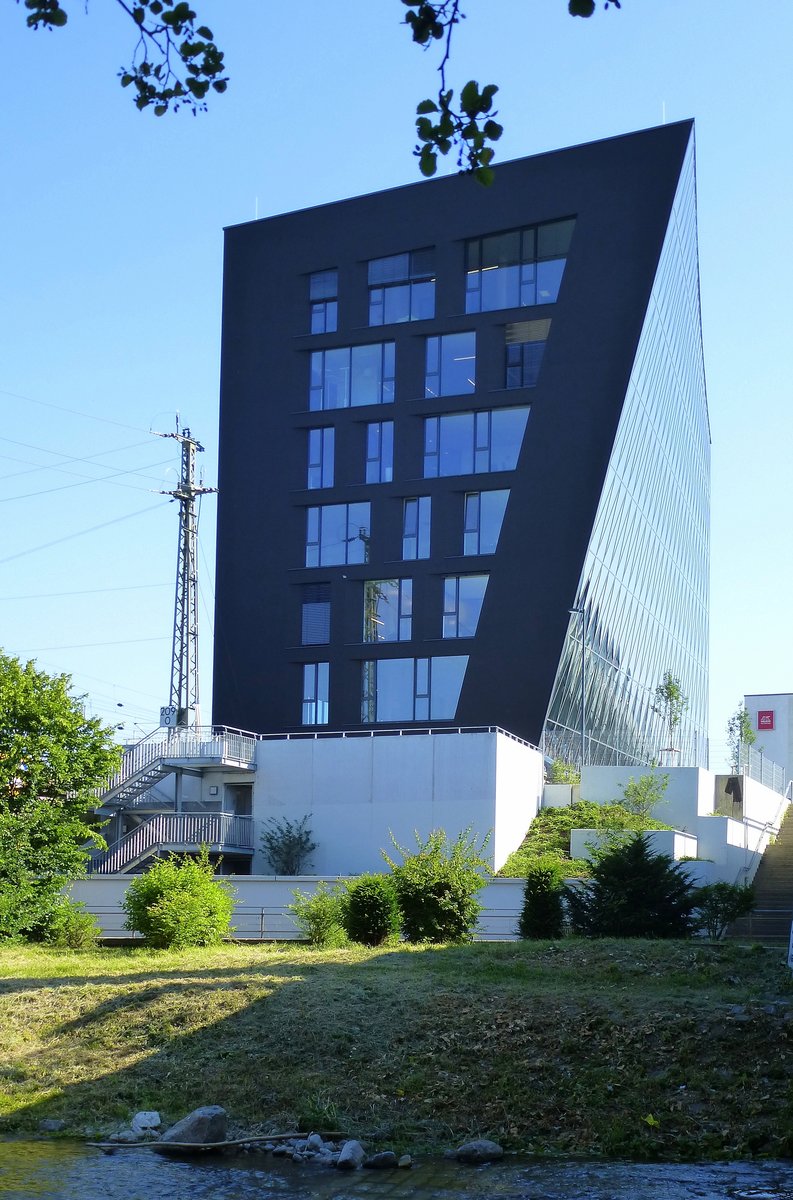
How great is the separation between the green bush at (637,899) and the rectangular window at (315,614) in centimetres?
2689

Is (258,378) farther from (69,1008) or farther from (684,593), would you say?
(69,1008)

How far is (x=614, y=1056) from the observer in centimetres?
1609

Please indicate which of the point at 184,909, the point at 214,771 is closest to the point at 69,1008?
the point at 184,909

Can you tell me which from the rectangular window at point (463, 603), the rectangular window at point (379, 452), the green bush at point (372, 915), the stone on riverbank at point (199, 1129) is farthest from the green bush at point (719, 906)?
the rectangular window at point (379, 452)

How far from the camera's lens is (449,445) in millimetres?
51094

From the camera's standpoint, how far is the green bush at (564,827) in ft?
123

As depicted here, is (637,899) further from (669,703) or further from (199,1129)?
(669,703)

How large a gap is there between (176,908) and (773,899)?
17187mm

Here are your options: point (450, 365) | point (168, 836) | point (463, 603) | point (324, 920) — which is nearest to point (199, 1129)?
point (324, 920)

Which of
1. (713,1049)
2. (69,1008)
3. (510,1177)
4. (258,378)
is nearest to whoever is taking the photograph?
(510,1177)

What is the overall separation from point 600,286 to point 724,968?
3379 cm

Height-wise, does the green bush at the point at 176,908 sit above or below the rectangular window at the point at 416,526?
below

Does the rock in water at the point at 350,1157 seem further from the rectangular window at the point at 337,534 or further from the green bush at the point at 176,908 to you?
the rectangular window at the point at 337,534

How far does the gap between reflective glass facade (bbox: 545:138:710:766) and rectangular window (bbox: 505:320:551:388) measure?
11.9ft
